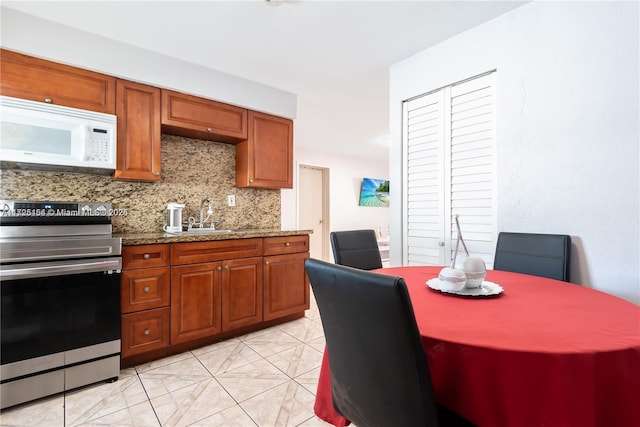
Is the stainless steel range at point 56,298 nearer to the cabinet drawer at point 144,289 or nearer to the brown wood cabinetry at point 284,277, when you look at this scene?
the cabinet drawer at point 144,289

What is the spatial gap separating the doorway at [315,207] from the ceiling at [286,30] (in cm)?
296

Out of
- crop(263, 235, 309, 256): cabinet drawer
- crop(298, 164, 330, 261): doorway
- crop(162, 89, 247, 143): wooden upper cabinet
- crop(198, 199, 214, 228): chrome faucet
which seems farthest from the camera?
crop(298, 164, 330, 261): doorway

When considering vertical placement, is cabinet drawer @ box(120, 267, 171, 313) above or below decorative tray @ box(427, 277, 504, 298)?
below

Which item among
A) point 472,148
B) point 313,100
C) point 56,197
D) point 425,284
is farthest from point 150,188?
point 472,148

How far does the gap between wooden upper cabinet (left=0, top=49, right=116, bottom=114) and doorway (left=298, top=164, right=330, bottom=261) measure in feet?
12.6

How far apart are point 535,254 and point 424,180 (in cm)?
100

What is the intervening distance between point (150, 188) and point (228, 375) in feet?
5.54

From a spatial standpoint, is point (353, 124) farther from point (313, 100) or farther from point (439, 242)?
point (439, 242)

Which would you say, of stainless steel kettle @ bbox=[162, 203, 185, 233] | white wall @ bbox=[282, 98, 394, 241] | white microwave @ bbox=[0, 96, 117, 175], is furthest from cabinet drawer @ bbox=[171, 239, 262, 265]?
white wall @ bbox=[282, 98, 394, 241]

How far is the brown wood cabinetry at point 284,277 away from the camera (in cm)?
280

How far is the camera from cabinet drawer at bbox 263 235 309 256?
2.79 m

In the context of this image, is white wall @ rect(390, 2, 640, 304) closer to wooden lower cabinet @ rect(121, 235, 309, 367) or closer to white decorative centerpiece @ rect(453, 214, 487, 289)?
white decorative centerpiece @ rect(453, 214, 487, 289)

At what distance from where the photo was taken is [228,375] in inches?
79.9

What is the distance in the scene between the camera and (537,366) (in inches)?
28.1
